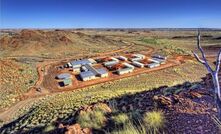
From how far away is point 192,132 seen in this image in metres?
5.58

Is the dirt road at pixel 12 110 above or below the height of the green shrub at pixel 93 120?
below

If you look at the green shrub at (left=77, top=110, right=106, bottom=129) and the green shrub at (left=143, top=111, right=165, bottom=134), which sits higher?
the green shrub at (left=143, top=111, right=165, bottom=134)

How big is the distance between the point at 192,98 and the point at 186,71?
2856 centimetres

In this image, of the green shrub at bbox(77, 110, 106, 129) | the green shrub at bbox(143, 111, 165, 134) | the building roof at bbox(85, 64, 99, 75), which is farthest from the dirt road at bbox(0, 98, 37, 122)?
the green shrub at bbox(143, 111, 165, 134)

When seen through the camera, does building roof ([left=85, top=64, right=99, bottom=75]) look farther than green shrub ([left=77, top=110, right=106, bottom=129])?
Yes

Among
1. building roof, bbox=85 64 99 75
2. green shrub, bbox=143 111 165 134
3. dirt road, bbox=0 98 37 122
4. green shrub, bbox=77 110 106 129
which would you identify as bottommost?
dirt road, bbox=0 98 37 122

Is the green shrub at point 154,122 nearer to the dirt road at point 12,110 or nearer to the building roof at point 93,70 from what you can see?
the dirt road at point 12,110

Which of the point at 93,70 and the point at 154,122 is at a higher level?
the point at 154,122

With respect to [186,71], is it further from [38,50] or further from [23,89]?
[38,50]

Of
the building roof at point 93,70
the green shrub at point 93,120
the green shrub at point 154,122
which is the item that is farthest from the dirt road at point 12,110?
the green shrub at point 154,122

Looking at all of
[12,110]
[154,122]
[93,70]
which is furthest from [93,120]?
[93,70]

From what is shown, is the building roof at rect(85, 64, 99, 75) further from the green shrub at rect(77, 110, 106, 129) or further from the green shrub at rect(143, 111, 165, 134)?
the green shrub at rect(143, 111, 165, 134)

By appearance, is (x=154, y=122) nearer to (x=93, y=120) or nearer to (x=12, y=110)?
(x=93, y=120)

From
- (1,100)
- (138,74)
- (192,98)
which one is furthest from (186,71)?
(192,98)
